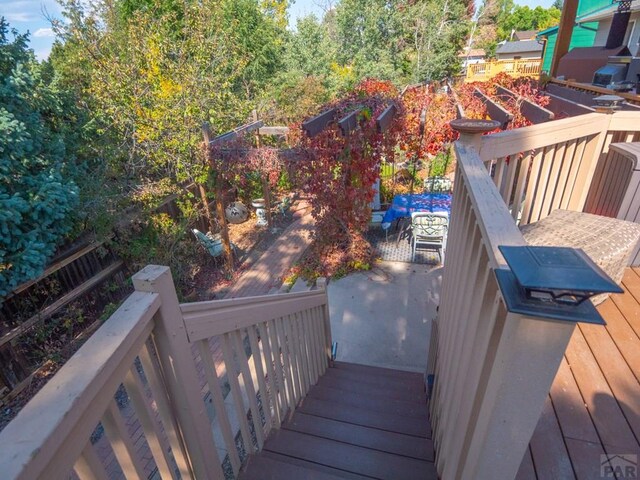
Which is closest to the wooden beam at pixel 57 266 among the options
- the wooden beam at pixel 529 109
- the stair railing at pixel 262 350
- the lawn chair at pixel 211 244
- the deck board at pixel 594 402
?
the lawn chair at pixel 211 244

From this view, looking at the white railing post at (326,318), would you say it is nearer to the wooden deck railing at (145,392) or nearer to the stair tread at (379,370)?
the stair tread at (379,370)

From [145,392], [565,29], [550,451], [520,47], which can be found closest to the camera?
[145,392]

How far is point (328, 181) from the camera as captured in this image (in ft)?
15.9

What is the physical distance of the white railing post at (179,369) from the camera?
974 millimetres

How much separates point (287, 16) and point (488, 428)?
22299 millimetres

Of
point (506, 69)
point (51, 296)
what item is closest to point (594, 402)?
point (51, 296)

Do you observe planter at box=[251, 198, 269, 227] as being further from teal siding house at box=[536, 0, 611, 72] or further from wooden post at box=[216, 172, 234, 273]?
teal siding house at box=[536, 0, 611, 72]

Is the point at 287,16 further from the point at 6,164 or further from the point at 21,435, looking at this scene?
the point at 21,435

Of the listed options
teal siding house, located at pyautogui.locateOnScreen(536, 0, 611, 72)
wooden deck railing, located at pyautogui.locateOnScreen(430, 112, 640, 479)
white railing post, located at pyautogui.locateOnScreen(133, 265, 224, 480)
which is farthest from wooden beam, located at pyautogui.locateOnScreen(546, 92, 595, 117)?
teal siding house, located at pyautogui.locateOnScreen(536, 0, 611, 72)

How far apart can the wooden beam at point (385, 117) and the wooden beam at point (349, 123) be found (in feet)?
1.20

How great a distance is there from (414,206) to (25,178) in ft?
17.0

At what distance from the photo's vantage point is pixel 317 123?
13.2 feet

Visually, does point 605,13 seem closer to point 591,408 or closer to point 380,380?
point 380,380

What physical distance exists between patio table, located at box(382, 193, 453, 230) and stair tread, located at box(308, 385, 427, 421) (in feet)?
11.6
